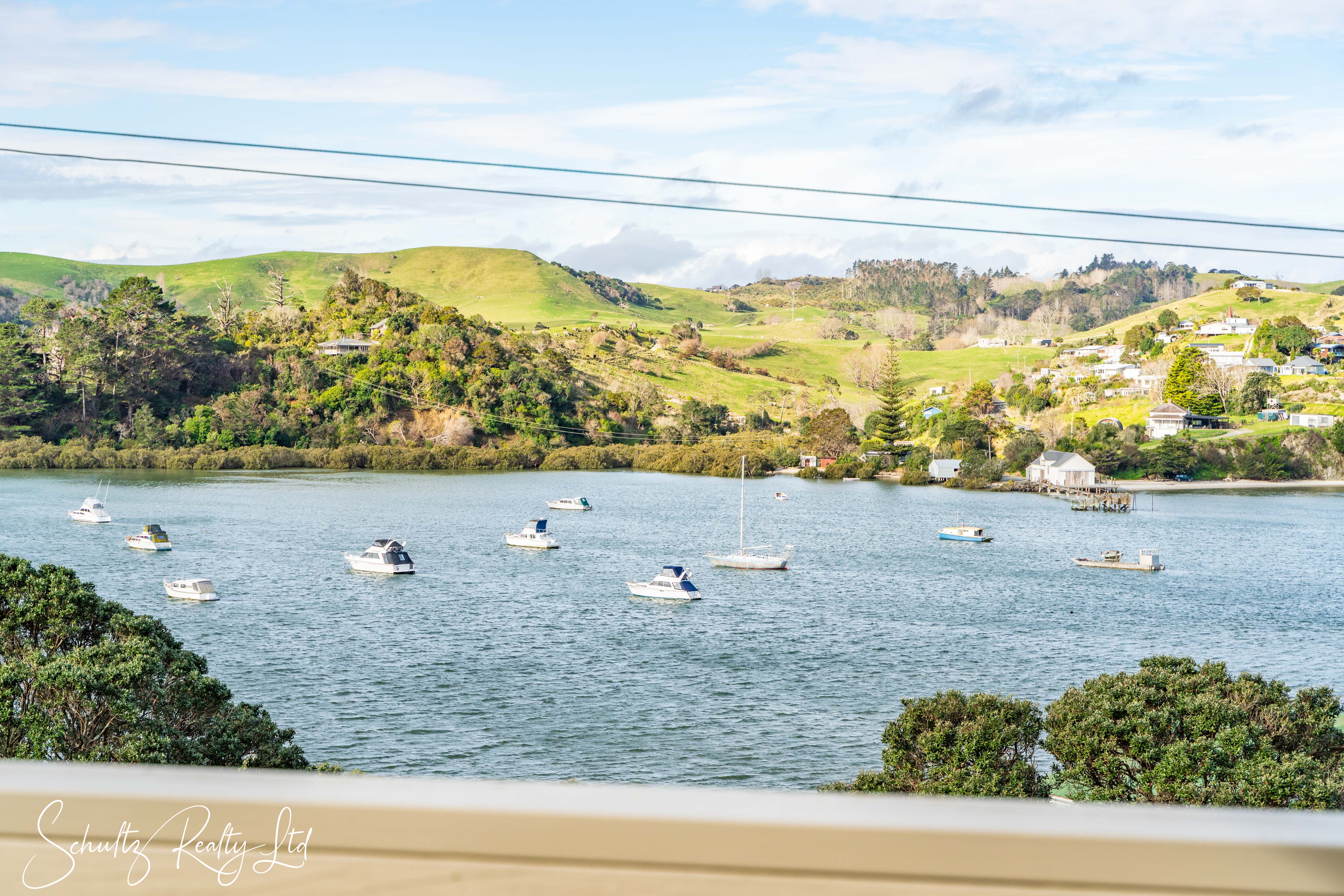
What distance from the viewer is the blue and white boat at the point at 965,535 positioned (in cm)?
3578

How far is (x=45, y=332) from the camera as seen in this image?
203 ft

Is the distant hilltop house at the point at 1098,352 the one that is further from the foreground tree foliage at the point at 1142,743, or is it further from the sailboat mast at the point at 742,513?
the foreground tree foliage at the point at 1142,743

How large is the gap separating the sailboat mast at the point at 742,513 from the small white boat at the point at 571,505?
623 cm

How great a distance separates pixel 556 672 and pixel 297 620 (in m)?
6.55

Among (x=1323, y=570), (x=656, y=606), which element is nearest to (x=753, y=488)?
(x=1323, y=570)

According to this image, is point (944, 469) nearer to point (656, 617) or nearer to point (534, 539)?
point (534, 539)

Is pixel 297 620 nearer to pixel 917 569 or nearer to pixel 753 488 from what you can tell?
pixel 917 569

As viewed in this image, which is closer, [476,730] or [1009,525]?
[476,730]

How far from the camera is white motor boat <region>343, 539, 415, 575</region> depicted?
26.2 m

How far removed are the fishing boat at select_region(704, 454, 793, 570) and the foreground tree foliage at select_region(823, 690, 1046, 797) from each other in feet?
59.3

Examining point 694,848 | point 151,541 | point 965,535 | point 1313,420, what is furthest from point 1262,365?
point 694,848

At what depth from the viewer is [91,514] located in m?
33.6

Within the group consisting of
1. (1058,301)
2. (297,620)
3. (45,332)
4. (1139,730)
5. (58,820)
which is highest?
(1058,301)

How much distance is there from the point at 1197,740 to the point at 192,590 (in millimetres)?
19729
